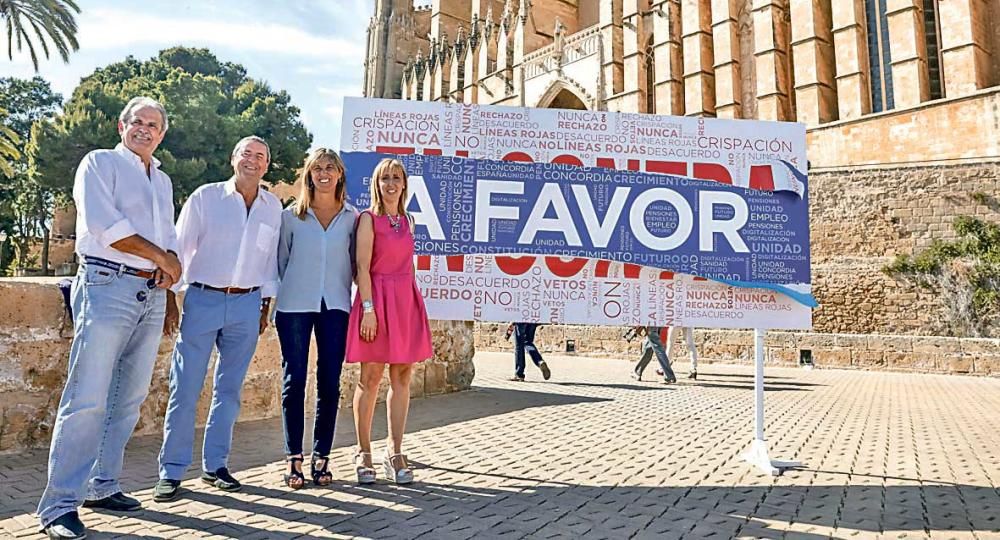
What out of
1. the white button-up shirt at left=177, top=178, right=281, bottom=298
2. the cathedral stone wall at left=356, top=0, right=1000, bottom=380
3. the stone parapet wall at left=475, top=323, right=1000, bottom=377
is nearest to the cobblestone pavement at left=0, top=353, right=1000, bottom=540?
the white button-up shirt at left=177, top=178, right=281, bottom=298

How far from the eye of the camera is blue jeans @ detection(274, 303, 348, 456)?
3242 mm

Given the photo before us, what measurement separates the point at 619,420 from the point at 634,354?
9196mm

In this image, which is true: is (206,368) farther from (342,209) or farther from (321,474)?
(342,209)

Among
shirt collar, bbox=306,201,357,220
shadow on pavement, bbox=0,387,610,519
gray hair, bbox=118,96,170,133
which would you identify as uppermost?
gray hair, bbox=118,96,170,133

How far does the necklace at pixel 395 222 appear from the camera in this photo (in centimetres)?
343

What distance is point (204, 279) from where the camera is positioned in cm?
313

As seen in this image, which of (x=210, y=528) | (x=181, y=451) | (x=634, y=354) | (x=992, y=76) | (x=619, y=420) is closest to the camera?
(x=210, y=528)

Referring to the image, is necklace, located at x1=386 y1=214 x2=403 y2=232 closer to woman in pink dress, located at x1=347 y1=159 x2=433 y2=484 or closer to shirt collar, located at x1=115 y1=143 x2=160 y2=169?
woman in pink dress, located at x1=347 y1=159 x2=433 y2=484

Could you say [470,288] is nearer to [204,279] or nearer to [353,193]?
[353,193]

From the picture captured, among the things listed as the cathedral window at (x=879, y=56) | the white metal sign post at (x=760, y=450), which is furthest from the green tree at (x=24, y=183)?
the cathedral window at (x=879, y=56)

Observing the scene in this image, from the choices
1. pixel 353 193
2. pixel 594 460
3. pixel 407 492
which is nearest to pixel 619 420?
pixel 594 460

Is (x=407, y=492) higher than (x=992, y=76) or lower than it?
lower

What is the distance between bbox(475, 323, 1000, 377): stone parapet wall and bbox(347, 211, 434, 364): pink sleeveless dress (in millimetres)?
9888

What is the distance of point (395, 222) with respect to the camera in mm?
3447
